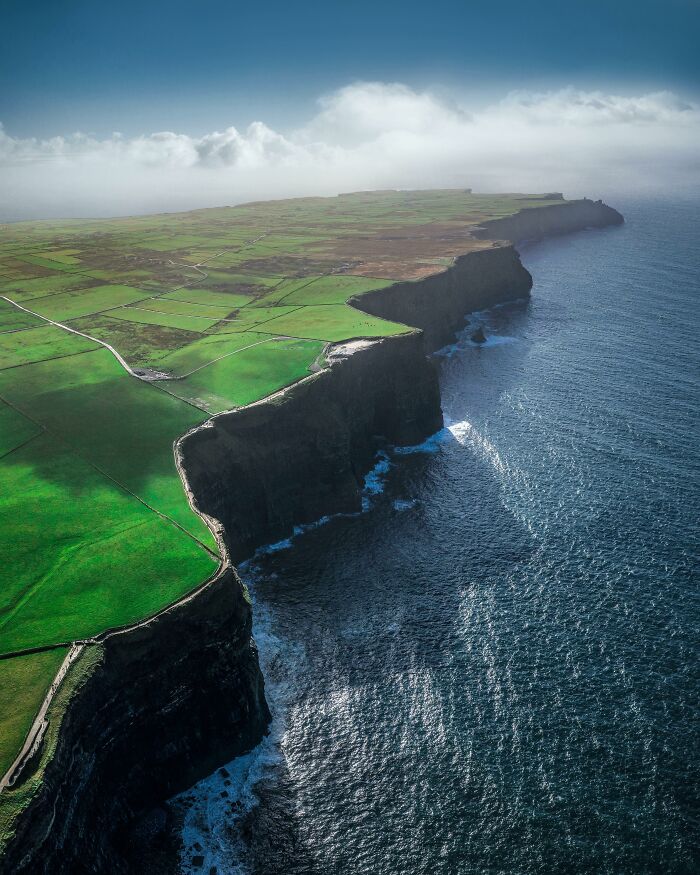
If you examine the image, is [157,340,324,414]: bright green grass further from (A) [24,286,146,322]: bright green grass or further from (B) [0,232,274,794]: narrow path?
(A) [24,286,146,322]: bright green grass

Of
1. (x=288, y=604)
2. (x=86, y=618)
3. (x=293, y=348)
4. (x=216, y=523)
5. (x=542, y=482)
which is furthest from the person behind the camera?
(x=293, y=348)

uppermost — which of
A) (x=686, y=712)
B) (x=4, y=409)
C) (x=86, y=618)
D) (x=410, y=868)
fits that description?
(x=4, y=409)

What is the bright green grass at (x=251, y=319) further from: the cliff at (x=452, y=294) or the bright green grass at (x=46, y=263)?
the bright green grass at (x=46, y=263)

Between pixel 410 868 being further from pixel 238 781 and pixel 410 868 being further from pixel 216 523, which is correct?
pixel 216 523

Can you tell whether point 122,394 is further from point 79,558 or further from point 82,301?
point 82,301

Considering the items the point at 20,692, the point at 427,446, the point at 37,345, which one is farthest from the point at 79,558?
the point at 37,345

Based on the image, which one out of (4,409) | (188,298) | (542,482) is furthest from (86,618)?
(188,298)

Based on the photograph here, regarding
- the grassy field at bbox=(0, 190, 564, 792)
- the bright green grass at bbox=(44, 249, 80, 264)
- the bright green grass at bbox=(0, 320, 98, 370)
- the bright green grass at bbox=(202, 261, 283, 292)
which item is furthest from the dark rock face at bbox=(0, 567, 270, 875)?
the bright green grass at bbox=(44, 249, 80, 264)
